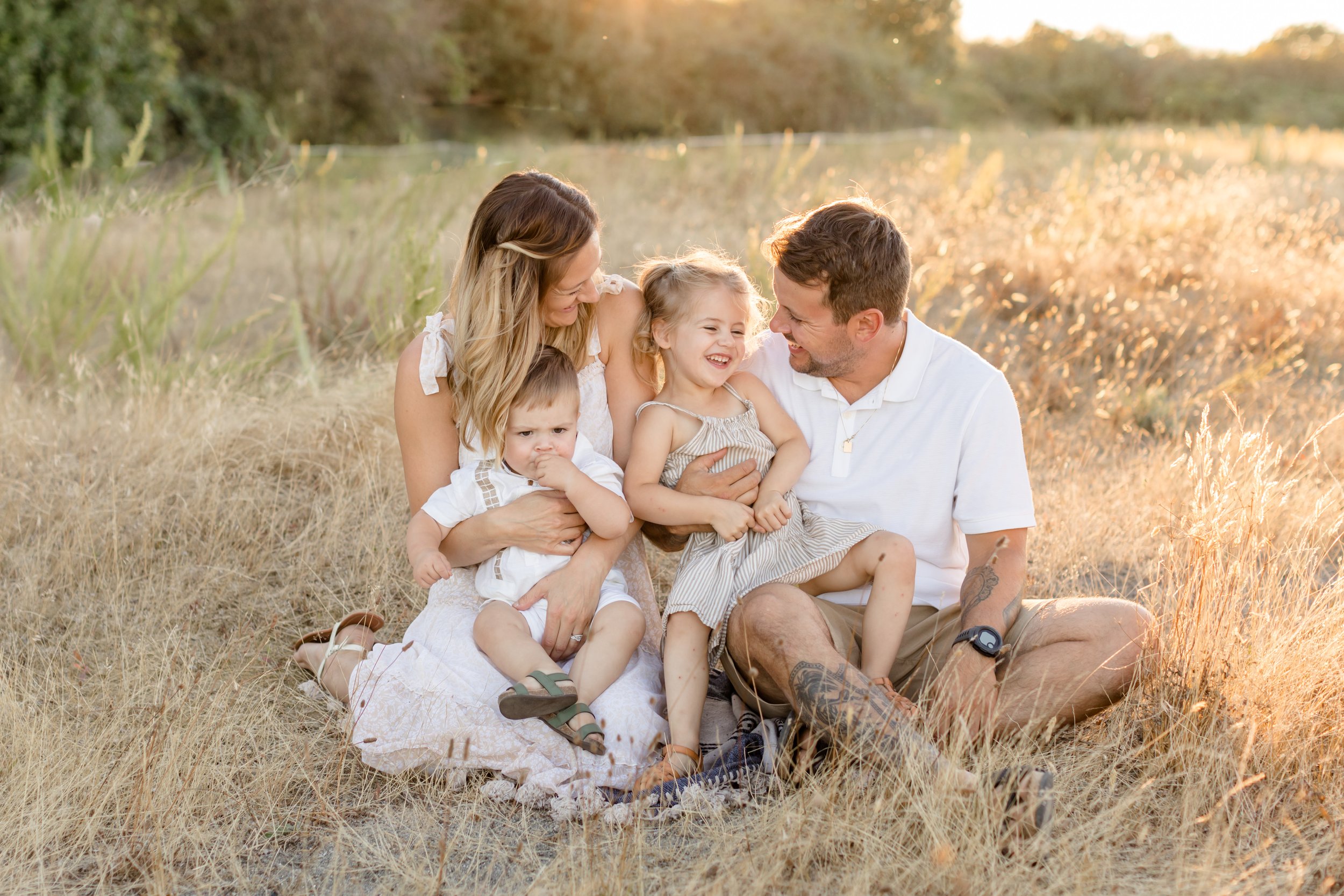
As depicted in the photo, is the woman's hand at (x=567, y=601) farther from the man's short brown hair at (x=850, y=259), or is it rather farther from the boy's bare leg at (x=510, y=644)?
the man's short brown hair at (x=850, y=259)

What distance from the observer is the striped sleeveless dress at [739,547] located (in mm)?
2641

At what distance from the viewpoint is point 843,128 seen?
23.7 m

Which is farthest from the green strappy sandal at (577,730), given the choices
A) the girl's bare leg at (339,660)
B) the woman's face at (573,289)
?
the woman's face at (573,289)

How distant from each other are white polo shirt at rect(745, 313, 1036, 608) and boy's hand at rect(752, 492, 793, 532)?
18 cm

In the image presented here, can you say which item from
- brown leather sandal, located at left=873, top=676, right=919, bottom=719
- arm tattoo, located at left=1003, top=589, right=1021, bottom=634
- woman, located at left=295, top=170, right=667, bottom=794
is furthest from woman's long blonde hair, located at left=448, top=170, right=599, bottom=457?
arm tattoo, located at left=1003, top=589, right=1021, bottom=634

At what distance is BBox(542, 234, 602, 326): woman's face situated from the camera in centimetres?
268

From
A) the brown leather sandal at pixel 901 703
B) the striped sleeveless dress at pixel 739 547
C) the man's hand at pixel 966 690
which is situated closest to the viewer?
the brown leather sandal at pixel 901 703

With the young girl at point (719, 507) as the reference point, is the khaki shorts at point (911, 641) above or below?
below

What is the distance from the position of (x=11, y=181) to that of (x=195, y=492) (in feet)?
26.4

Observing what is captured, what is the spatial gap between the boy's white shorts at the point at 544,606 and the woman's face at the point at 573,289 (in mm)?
746

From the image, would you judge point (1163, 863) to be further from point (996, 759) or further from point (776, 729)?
point (776, 729)

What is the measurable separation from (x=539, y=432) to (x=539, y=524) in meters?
0.24

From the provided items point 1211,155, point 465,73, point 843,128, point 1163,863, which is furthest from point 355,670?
point 843,128

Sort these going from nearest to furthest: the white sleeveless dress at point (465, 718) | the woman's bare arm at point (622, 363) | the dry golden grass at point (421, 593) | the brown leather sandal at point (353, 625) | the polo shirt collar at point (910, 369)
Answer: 1. the dry golden grass at point (421, 593)
2. the white sleeveless dress at point (465, 718)
3. the polo shirt collar at point (910, 369)
4. the woman's bare arm at point (622, 363)
5. the brown leather sandal at point (353, 625)
